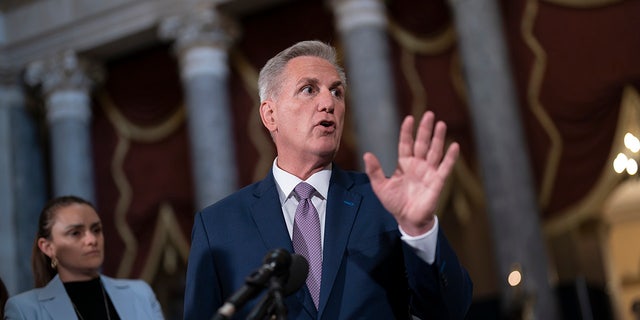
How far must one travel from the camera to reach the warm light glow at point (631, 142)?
7.48 metres

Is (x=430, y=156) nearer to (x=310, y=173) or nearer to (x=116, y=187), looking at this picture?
(x=310, y=173)

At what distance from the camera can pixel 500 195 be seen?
736 cm

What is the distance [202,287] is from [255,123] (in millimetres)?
7315

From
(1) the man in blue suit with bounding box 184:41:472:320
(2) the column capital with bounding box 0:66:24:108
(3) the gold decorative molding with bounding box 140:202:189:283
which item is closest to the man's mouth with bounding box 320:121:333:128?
(1) the man in blue suit with bounding box 184:41:472:320

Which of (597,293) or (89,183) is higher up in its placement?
(89,183)

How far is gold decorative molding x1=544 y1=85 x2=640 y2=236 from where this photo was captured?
755 centimetres

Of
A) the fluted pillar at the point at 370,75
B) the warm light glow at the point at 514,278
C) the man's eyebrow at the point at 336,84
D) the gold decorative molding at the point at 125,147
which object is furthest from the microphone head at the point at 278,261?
the gold decorative molding at the point at 125,147

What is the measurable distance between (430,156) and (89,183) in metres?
8.60

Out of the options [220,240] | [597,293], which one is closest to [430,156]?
[220,240]

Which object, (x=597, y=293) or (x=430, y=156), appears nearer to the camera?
(x=430, y=156)

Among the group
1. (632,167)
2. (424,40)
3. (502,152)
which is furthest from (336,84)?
(424,40)

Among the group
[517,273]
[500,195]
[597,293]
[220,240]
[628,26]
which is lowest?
[597,293]

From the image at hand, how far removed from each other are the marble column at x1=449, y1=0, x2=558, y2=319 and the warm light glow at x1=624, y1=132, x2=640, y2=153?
936mm

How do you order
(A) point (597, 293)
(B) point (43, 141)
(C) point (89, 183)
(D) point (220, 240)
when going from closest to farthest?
(D) point (220, 240) < (A) point (597, 293) < (C) point (89, 183) < (B) point (43, 141)
